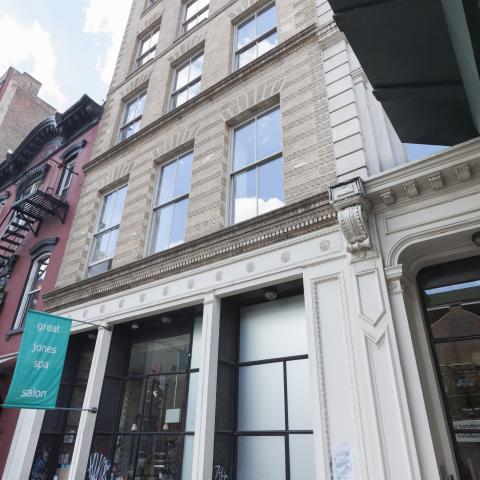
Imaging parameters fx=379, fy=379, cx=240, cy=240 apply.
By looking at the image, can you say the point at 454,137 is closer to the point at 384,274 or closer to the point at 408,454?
the point at 384,274

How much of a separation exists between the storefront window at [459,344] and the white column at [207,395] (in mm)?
3348

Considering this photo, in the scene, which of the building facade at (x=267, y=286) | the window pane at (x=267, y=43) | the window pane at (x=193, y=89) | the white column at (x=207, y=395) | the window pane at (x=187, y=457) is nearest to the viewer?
the building facade at (x=267, y=286)

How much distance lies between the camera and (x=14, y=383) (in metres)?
6.80

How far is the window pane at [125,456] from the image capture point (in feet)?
24.4

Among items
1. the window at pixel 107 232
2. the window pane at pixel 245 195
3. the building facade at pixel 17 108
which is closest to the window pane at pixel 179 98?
the window at pixel 107 232

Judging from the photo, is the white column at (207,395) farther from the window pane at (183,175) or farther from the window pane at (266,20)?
the window pane at (266,20)

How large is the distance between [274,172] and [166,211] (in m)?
3.12

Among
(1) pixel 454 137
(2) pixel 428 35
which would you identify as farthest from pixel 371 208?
(2) pixel 428 35

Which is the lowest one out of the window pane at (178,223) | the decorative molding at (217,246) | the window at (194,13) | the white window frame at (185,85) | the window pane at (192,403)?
the window pane at (192,403)

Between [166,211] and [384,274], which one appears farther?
[166,211]

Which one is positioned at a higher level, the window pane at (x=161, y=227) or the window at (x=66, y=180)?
the window at (x=66, y=180)

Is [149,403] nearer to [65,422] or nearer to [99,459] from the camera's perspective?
[99,459]

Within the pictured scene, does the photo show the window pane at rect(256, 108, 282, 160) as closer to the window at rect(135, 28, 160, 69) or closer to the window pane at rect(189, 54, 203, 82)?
the window pane at rect(189, 54, 203, 82)

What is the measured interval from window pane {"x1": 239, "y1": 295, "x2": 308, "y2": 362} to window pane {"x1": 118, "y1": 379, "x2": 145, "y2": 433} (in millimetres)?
2752
